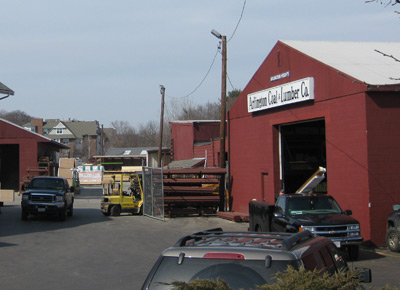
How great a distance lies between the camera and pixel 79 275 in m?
13.1

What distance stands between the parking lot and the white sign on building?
5.61 metres

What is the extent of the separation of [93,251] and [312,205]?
6.85 meters

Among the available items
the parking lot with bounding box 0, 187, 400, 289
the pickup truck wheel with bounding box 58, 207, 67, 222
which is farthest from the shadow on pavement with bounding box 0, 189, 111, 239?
the pickup truck wheel with bounding box 58, 207, 67, 222

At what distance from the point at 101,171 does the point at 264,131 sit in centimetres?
4408

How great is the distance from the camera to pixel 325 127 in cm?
2144

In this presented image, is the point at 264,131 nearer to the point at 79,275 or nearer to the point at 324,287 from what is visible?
the point at 79,275

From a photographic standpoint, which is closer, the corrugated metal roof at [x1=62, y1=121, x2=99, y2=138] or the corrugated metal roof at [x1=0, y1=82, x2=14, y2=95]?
the corrugated metal roof at [x1=0, y1=82, x2=14, y2=95]

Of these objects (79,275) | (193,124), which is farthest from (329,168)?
(193,124)

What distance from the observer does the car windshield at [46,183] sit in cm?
2688

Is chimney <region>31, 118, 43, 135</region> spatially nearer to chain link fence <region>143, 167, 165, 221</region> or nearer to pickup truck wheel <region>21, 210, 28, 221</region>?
chain link fence <region>143, 167, 165, 221</region>

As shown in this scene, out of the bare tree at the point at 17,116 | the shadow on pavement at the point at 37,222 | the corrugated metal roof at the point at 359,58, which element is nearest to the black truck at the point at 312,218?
the corrugated metal roof at the point at 359,58

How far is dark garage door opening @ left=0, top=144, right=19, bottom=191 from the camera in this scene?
55281mm

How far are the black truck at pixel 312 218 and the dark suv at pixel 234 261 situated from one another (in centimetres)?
896

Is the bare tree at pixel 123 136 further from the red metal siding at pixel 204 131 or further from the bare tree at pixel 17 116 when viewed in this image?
the red metal siding at pixel 204 131
